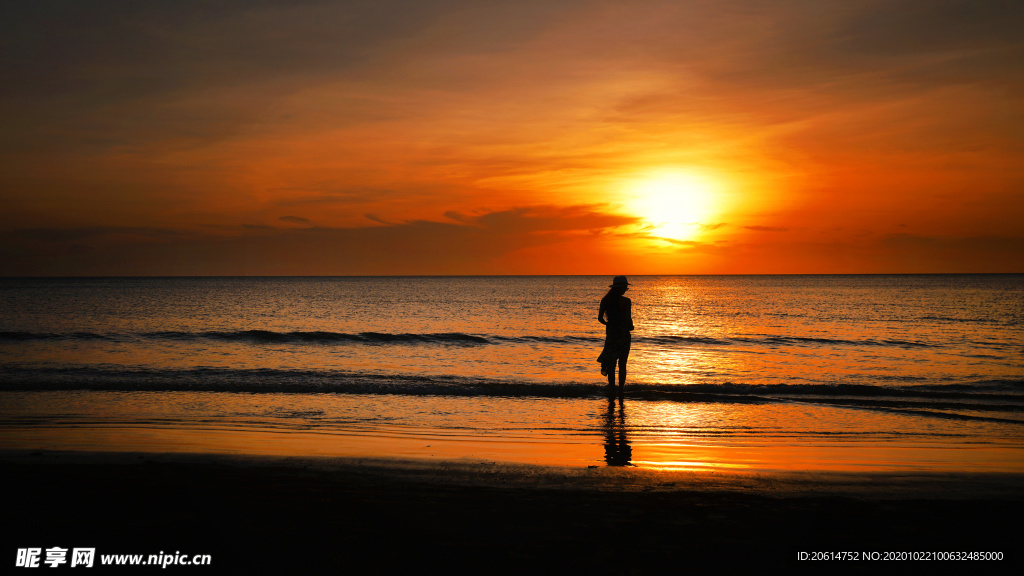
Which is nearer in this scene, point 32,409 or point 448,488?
point 448,488

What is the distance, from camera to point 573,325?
4197 cm

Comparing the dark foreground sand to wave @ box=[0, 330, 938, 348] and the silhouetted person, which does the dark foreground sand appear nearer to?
the silhouetted person

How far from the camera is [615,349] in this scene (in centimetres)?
1216

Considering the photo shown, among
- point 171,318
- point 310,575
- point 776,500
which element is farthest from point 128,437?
point 171,318

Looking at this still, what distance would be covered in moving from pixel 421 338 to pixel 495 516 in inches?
1062

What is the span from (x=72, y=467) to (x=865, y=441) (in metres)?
11.5

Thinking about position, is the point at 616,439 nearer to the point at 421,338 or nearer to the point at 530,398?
the point at 530,398

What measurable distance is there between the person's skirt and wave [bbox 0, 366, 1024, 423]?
2561 millimetres

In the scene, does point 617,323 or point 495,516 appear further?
point 617,323

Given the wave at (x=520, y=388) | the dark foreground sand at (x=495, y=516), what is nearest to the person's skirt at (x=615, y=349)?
the wave at (x=520, y=388)

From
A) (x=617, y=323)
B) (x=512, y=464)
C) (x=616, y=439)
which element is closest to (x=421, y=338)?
(x=617, y=323)

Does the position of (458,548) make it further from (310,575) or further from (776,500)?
(776,500)

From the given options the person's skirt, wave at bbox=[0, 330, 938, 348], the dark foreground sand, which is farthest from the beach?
wave at bbox=[0, 330, 938, 348]

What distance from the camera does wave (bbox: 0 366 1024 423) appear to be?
1444cm
